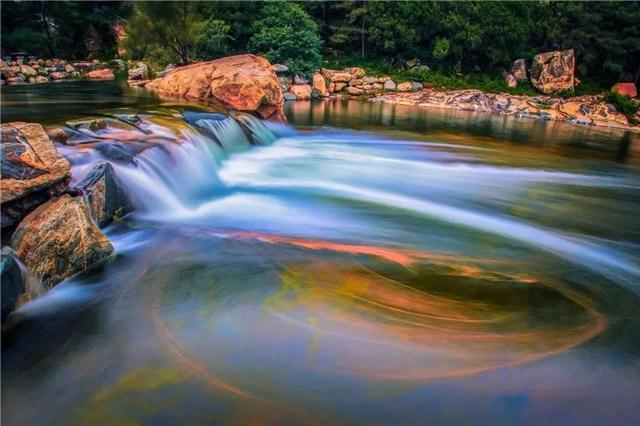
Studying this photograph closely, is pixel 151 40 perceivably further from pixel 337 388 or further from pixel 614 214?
pixel 337 388

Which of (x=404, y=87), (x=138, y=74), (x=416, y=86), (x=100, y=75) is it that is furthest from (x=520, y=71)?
(x=100, y=75)

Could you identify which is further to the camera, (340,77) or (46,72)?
(340,77)

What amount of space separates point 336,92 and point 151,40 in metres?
10.9

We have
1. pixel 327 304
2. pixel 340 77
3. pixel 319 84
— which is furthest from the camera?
pixel 340 77

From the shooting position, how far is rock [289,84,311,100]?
83.4 ft

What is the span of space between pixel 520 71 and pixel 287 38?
14705 millimetres

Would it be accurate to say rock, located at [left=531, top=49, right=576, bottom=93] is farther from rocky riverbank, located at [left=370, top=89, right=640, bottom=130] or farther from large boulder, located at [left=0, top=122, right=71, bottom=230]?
large boulder, located at [left=0, top=122, right=71, bottom=230]

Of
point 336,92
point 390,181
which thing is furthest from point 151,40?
point 390,181

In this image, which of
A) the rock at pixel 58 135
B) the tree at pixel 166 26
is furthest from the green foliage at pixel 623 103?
the rock at pixel 58 135

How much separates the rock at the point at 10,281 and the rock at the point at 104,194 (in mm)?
1568

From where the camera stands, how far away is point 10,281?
402 cm

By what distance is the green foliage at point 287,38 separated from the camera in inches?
1031

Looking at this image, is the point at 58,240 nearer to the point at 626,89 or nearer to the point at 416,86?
the point at 416,86

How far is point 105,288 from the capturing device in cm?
475
